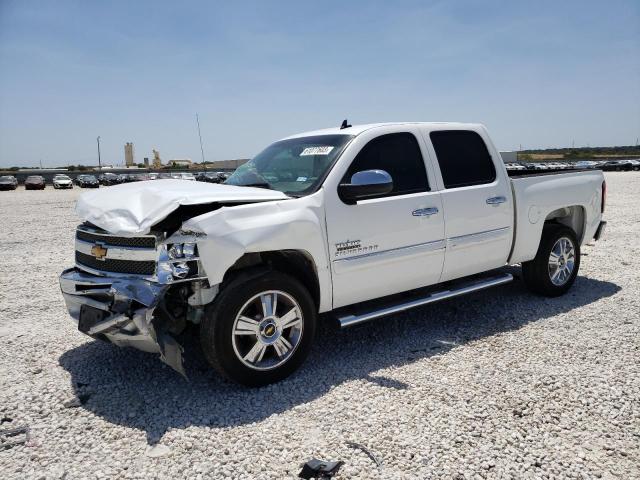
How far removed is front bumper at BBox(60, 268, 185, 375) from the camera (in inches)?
128

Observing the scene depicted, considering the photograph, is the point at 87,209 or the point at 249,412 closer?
Result: the point at 249,412

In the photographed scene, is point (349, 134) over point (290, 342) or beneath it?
over

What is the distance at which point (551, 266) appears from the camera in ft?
18.6

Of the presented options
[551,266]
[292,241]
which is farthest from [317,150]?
[551,266]

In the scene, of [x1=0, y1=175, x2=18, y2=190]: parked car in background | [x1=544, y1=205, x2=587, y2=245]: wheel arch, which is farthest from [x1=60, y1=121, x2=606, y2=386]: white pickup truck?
[x1=0, y1=175, x2=18, y2=190]: parked car in background

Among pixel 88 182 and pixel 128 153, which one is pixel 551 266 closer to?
pixel 88 182

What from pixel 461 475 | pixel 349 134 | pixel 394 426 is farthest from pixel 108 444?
pixel 349 134

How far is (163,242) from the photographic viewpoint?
3.35 m

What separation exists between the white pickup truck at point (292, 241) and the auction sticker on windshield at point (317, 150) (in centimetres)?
2

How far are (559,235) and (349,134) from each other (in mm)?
3030

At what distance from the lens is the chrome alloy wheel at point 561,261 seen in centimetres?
568

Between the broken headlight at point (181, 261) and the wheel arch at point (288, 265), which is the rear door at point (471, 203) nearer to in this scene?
the wheel arch at point (288, 265)

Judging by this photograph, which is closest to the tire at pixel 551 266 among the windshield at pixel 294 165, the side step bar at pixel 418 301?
the side step bar at pixel 418 301

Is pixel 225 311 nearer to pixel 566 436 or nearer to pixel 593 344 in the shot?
pixel 566 436
